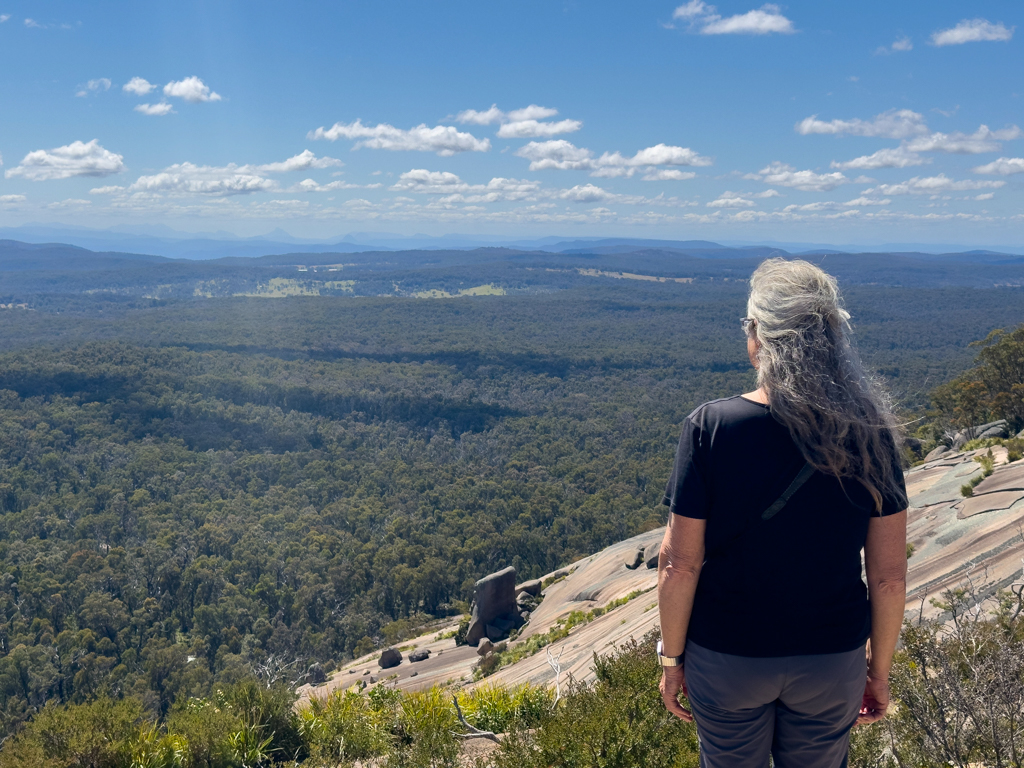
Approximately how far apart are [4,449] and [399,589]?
63194 mm

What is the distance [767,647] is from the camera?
8.39 ft

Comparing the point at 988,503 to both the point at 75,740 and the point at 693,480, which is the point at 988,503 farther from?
the point at 75,740

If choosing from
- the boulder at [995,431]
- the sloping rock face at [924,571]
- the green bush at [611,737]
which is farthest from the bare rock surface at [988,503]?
the boulder at [995,431]

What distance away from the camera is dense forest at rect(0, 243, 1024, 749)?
1859 inches

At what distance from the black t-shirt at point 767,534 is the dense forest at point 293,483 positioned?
21.2 inches

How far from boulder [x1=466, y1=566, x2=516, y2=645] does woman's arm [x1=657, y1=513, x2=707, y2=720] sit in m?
22.0

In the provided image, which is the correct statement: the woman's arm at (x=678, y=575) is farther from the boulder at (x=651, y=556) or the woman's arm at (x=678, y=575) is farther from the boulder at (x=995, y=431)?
the boulder at (x=995, y=431)

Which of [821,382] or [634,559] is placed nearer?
[821,382]

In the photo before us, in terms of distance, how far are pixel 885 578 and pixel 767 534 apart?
638 mm

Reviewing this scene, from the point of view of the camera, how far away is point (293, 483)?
3209 inches

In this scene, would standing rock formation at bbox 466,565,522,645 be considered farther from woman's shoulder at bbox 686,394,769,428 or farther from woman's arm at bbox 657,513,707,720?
woman's shoulder at bbox 686,394,769,428

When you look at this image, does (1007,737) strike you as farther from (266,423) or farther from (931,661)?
(266,423)

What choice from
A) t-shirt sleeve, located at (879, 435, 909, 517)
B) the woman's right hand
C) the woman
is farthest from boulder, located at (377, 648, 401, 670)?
t-shirt sleeve, located at (879, 435, 909, 517)

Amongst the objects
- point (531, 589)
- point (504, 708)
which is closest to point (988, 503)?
point (504, 708)
